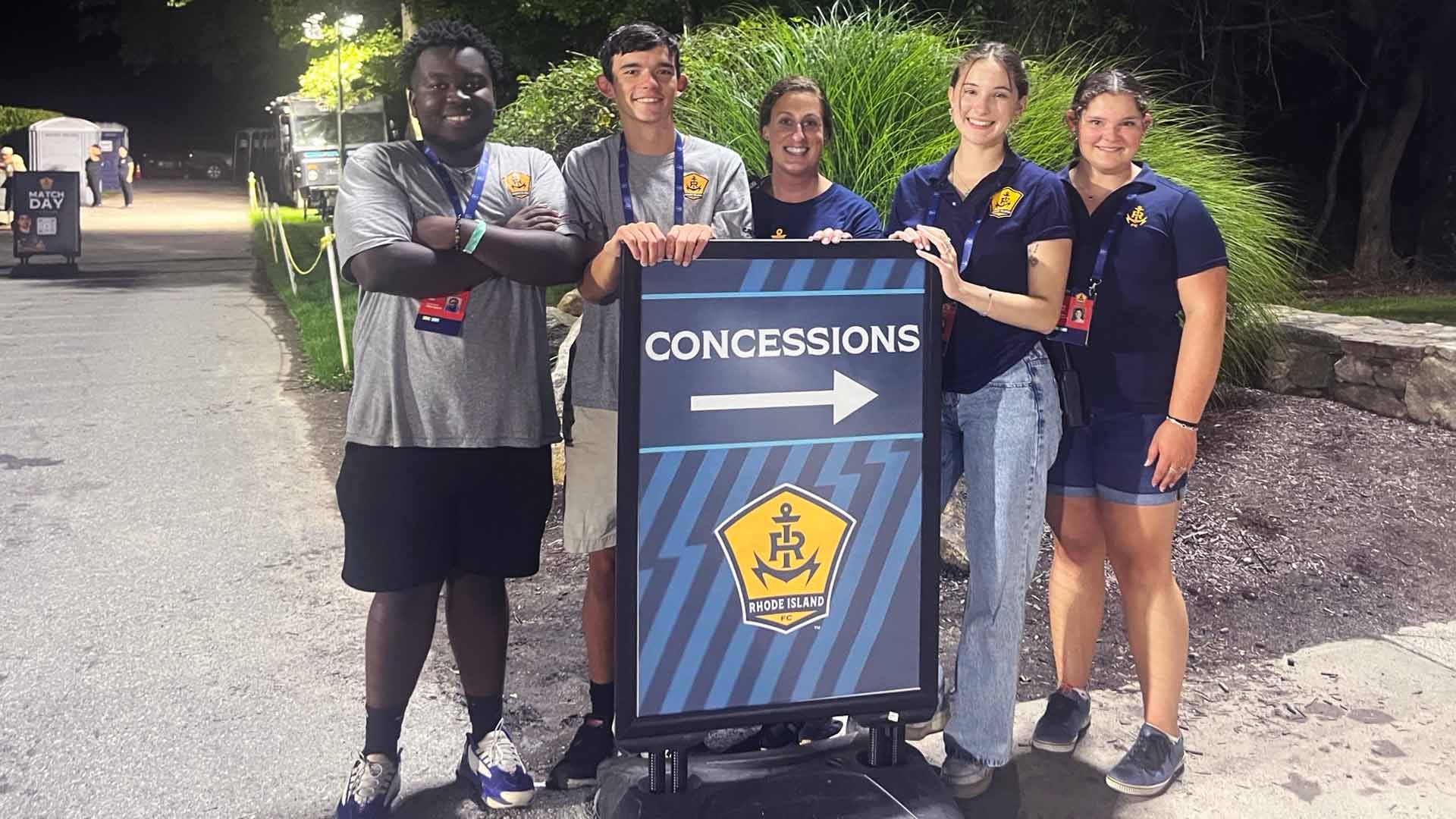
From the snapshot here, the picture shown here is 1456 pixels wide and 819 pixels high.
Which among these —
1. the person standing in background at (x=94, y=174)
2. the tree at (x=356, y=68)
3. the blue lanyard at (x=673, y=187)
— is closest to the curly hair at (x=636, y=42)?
the blue lanyard at (x=673, y=187)

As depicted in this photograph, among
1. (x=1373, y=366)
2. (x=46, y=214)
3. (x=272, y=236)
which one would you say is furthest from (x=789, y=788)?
(x=272, y=236)

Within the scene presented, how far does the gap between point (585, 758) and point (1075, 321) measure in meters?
1.72

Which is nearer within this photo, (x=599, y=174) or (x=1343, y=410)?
(x=599, y=174)

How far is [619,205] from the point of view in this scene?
3.19 meters

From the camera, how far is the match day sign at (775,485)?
109 inches

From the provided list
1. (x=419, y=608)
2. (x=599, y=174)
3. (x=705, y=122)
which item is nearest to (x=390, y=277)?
(x=599, y=174)

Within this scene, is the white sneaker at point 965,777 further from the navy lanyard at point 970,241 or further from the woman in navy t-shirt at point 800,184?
the woman in navy t-shirt at point 800,184

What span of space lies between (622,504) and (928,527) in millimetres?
725

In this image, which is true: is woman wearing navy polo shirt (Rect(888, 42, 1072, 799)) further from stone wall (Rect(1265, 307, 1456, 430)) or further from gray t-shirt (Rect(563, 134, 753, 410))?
stone wall (Rect(1265, 307, 1456, 430))

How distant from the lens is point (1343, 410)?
7074 mm

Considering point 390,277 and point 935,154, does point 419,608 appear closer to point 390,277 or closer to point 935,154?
point 390,277

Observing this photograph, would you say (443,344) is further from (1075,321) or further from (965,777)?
(965,777)

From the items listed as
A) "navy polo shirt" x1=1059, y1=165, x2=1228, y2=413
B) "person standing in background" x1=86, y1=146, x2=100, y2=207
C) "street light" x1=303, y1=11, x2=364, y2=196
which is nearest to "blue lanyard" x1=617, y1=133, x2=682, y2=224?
"navy polo shirt" x1=1059, y1=165, x2=1228, y2=413

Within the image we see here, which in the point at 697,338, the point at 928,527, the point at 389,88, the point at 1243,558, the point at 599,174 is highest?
the point at 389,88
